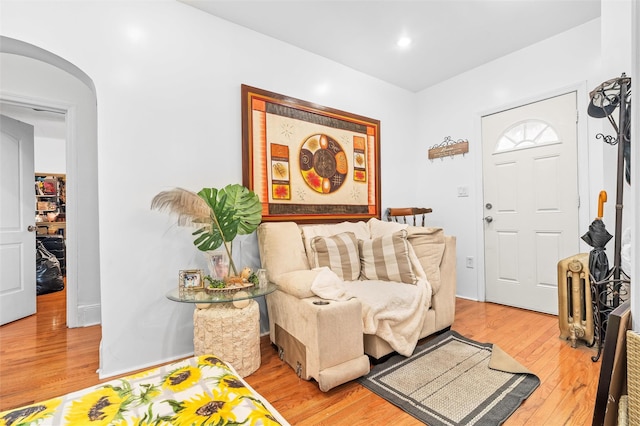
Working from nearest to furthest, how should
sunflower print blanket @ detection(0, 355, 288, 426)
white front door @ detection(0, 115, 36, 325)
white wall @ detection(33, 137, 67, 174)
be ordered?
sunflower print blanket @ detection(0, 355, 288, 426), white front door @ detection(0, 115, 36, 325), white wall @ detection(33, 137, 67, 174)

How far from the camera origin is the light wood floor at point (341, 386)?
1496 millimetres

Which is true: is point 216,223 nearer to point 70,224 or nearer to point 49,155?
point 70,224

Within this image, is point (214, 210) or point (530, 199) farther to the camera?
point (530, 199)

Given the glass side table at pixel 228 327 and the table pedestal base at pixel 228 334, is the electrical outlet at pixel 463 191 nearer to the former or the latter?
the glass side table at pixel 228 327

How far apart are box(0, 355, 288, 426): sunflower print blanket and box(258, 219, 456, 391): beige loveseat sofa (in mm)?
833

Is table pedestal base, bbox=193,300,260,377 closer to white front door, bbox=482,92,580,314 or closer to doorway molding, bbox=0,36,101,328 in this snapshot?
doorway molding, bbox=0,36,101,328

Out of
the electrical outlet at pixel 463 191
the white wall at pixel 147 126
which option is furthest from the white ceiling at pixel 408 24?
the electrical outlet at pixel 463 191

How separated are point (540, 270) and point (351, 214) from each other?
1935mm

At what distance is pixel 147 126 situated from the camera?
2105 mm

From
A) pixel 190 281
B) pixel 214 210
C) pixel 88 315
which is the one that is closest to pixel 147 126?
pixel 214 210

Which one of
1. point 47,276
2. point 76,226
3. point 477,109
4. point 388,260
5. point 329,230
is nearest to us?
point 388,260

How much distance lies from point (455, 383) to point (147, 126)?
8.50ft

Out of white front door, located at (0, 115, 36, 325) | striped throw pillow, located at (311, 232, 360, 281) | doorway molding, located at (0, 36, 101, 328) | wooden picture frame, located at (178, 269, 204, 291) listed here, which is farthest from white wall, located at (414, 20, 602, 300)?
white front door, located at (0, 115, 36, 325)

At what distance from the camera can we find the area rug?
1492 millimetres
